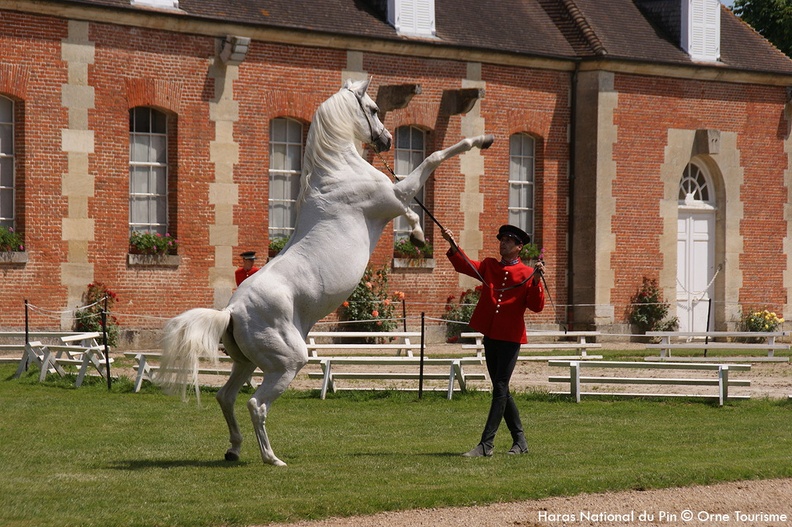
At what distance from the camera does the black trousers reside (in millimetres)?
9984

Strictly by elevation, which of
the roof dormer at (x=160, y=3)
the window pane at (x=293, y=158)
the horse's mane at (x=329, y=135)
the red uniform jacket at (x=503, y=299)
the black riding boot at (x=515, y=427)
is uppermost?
the roof dormer at (x=160, y=3)

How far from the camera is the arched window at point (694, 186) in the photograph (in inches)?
1039

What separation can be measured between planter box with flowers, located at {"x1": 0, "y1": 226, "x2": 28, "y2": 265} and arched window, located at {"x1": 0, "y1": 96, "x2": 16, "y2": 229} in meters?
0.29

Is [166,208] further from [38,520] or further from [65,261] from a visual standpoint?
[38,520]

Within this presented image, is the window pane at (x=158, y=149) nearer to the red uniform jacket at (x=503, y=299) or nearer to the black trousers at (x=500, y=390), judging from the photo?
the red uniform jacket at (x=503, y=299)

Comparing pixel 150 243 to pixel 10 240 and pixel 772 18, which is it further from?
pixel 772 18

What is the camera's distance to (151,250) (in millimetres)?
20875

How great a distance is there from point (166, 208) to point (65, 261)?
6.64 ft

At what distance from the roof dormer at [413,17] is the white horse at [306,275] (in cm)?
1331

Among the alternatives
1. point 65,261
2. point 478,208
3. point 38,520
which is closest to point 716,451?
point 38,520

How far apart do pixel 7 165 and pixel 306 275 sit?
38.2 ft

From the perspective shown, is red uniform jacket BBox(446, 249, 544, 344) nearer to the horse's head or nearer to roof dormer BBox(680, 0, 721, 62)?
the horse's head

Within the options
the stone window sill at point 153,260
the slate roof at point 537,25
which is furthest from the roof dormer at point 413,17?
the stone window sill at point 153,260

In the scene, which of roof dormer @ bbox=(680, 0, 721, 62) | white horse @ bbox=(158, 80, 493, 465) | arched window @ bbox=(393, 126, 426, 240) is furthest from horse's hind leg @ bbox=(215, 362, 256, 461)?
roof dormer @ bbox=(680, 0, 721, 62)
